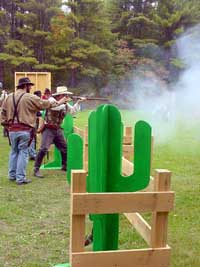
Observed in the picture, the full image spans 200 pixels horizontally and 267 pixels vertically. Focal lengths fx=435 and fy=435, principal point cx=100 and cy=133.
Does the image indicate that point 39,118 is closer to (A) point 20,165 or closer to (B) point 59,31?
(A) point 20,165

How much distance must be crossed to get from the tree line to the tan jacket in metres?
22.1

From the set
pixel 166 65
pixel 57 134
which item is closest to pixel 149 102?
pixel 166 65

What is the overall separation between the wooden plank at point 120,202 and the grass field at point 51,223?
3.73 feet

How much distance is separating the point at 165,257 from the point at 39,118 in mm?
6456

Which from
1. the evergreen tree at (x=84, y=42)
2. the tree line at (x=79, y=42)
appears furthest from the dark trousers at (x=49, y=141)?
the evergreen tree at (x=84, y=42)

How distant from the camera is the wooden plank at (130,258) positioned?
2.53m

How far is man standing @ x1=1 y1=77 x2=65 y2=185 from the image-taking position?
606cm

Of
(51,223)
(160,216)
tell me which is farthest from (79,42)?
(160,216)

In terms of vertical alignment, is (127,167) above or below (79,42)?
below

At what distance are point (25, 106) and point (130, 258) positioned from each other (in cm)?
385

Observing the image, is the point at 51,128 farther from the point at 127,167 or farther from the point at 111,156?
the point at 111,156

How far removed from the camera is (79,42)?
29.9 metres

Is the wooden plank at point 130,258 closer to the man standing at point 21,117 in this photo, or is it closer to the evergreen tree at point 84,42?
the man standing at point 21,117

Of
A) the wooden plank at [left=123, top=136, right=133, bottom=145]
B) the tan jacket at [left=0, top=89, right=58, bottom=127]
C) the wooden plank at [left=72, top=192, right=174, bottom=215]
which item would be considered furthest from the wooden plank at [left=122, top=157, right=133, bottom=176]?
the tan jacket at [left=0, top=89, right=58, bottom=127]
